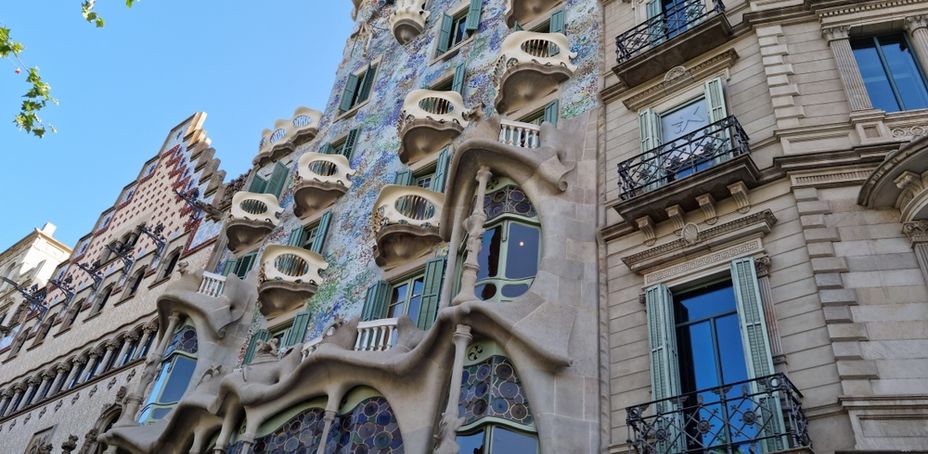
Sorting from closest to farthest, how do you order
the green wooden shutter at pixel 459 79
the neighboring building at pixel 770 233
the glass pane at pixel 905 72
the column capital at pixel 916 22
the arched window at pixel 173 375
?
the neighboring building at pixel 770 233, the glass pane at pixel 905 72, the column capital at pixel 916 22, the arched window at pixel 173 375, the green wooden shutter at pixel 459 79

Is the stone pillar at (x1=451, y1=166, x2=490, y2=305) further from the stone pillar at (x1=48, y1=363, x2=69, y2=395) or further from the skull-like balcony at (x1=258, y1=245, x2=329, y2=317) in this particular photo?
the stone pillar at (x1=48, y1=363, x2=69, y2=395)

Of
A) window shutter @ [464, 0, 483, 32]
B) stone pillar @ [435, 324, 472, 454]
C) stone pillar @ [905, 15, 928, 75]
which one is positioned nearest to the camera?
stone pillar @ [435, 324, 472, 454]

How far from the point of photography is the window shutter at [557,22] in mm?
17016

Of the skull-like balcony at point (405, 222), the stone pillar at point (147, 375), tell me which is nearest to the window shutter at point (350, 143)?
the skull-like balcony at point (405, 222)

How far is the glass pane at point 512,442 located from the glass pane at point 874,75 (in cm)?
690

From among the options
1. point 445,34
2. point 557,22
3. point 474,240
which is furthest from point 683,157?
point 445,34

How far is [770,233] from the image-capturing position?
10.1m

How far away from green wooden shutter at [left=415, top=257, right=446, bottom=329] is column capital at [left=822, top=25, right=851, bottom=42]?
25.0 feet

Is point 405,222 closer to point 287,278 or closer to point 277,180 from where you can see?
point 287,278

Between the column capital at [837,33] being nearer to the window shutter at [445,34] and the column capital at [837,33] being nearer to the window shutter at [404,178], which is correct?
the window shutter at [404,178]

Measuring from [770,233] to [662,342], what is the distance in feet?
6.77

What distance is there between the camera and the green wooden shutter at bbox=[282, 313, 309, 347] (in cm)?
1641

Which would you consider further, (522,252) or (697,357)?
(522,252)

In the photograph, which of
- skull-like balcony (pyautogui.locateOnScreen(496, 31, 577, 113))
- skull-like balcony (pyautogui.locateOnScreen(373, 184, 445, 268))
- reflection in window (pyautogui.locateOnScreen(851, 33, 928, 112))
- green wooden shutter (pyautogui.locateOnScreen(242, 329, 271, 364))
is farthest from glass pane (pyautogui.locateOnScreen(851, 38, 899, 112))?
green wooden shutter (pyautogui.locateOnScreen(242, 329, 271, 364))
